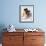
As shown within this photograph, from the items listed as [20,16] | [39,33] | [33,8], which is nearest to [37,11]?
[33,8]

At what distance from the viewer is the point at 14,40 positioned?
11.9 ft

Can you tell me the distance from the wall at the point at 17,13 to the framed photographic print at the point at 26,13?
0.31 ft

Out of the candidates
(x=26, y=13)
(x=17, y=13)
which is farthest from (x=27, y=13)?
(x=17, y=13)

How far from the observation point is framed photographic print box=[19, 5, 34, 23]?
408 cm

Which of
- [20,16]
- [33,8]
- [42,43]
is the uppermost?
[33,8]

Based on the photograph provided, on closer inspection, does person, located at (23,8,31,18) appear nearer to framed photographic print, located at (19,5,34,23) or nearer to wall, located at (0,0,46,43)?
framed photographic print, located at (19,5,34,23)

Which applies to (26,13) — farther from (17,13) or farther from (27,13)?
(17,13)

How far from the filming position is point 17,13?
4.10 metres

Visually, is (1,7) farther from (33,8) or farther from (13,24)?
(33,8)

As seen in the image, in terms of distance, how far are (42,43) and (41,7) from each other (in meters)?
1.16

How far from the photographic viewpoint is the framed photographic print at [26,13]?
4.08 meters

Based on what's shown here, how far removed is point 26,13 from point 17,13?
28 cm

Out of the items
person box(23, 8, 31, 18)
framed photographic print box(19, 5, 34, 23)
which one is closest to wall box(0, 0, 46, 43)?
framed photographic print box(19, 5, 34, 23)

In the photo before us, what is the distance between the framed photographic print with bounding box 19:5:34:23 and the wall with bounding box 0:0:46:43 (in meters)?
0.10
